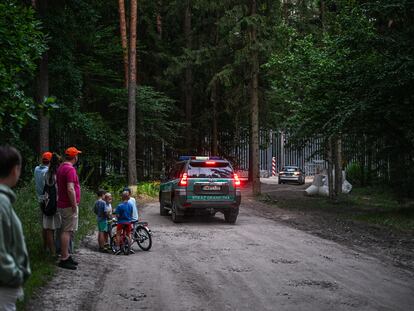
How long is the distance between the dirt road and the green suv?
10.4ft

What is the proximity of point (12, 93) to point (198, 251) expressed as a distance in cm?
496

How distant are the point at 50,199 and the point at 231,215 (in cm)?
828

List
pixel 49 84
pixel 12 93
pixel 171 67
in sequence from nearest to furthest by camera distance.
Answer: pixel 12 93
pixel 49 84
pixel 171 67

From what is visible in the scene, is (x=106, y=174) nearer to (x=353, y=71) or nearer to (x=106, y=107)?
(x=106, y=107)

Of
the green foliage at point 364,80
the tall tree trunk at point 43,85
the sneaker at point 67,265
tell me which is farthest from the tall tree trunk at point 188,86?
the sneaker at point 67,265

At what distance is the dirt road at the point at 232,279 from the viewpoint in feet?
23.1

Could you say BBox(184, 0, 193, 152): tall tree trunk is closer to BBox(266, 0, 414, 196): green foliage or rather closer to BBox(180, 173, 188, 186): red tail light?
BBox(266, 0, 414, 196): green foliage

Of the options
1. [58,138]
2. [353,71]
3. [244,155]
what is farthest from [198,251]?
[244,155]

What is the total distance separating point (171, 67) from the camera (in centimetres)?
3234

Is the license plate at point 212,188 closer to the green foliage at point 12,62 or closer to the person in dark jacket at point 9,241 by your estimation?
the green foliage at point 12,62

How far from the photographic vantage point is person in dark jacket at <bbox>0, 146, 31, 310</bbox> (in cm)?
329

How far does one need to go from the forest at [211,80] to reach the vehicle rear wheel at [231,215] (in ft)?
14.9

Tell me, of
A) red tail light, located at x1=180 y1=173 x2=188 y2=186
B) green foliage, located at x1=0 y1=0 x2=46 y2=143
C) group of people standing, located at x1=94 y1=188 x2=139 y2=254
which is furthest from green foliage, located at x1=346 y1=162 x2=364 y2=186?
green foliage, located at x1=0 y1=0 x2=46 y2=143

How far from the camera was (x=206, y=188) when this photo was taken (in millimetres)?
16266
